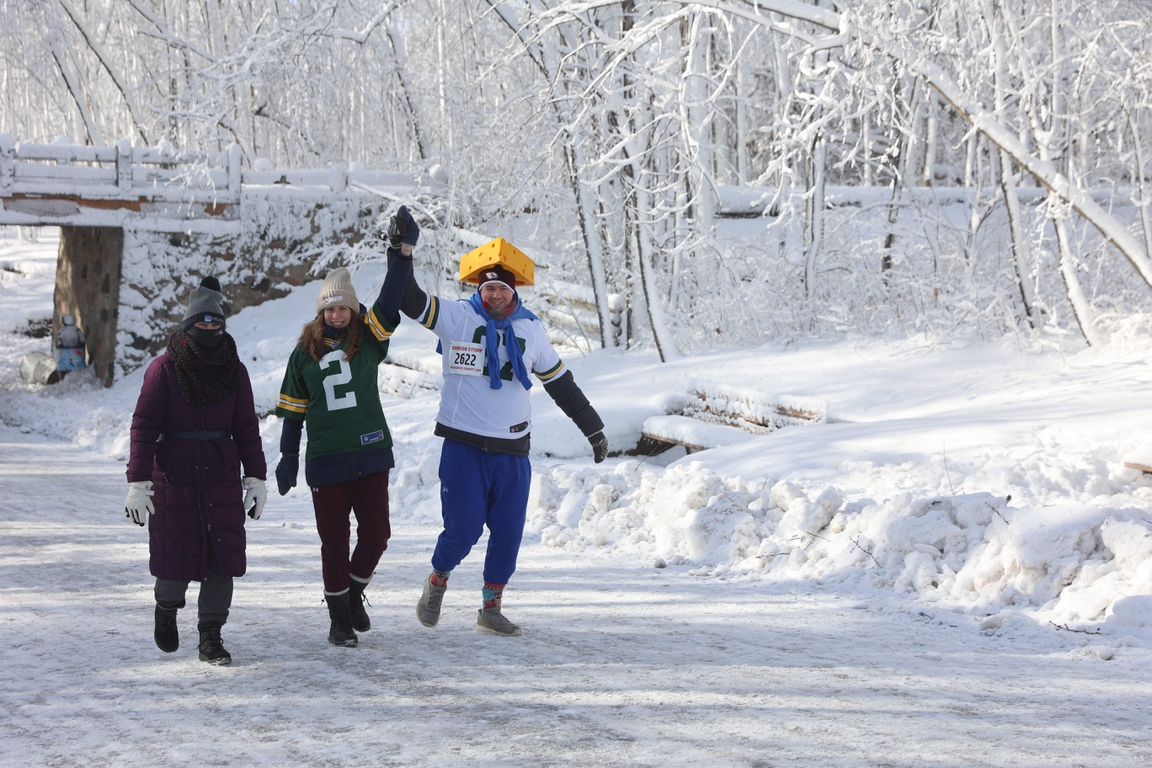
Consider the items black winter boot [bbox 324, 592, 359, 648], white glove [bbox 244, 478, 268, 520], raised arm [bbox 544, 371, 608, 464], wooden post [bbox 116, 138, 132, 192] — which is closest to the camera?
white glove [bbox 244, 478, 268, 520]

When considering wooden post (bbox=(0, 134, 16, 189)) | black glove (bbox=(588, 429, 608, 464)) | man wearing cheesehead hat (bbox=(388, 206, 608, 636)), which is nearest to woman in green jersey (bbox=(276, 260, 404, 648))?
man wearing cheesehead hat (bbox=(388, 206, 608, 636))

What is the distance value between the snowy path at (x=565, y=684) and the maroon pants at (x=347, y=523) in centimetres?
37

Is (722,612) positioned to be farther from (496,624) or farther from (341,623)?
(341,623)

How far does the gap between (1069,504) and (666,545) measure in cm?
253

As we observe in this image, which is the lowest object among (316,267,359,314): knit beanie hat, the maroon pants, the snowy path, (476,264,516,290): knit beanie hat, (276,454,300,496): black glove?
the snowy path

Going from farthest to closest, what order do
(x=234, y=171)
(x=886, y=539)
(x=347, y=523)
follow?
(x=234, y=171) → (x=886, y=539) → (x=347, y=523)

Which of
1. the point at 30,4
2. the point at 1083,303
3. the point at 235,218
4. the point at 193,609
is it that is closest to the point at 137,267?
the point at 235,218

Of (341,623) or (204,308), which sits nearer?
(204,308)

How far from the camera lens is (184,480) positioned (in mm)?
4500

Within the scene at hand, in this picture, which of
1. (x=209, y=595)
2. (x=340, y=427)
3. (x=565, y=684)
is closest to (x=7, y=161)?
(x=340, y=427)

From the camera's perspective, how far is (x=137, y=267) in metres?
17.6

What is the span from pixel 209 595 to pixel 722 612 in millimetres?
2656

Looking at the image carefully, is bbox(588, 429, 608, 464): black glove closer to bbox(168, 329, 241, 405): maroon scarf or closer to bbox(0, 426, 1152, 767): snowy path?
bbox(0, 426, 1152, 767): snowy path

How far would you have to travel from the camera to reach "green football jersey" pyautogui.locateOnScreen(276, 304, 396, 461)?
4812 mm
